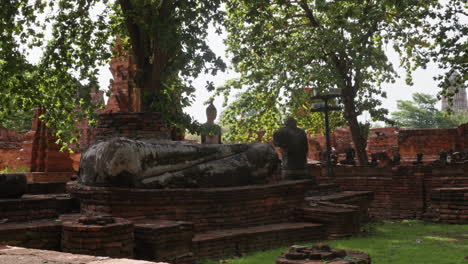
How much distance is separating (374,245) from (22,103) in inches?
312

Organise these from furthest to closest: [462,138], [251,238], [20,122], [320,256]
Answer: [20,122]
[462,138]
[251,238]
[320,256]

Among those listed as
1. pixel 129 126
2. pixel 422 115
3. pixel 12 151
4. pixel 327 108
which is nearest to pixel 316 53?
pixel 327 108

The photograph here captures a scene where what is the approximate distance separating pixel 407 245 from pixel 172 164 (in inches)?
135

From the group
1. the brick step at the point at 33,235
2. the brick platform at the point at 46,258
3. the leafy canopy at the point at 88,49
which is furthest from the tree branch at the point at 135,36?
the brick platform at the point at 46,258

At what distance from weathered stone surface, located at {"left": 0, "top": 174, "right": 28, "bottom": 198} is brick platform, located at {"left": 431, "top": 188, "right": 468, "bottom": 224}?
7.22 m

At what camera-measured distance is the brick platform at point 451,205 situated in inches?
352

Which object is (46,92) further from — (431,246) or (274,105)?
(431,246)

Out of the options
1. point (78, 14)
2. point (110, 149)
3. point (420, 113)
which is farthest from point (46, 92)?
point (420, 113)

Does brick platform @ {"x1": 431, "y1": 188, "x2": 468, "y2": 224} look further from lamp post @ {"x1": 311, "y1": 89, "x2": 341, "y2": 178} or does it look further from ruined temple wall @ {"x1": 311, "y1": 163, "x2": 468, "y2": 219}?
lamp post @ {"x1": 311, "y1": 89, "x2": 341, "y2": 178}

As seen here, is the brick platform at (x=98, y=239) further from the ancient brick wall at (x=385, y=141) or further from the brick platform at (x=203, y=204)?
the ancient brick wall at (x=385, y=141)

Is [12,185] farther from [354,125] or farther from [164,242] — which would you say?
[354,125]

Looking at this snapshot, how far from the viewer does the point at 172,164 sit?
7.02 metres

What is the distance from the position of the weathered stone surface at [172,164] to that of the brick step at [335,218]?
912 millimetres

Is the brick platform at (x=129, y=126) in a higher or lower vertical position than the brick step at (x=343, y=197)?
higher
